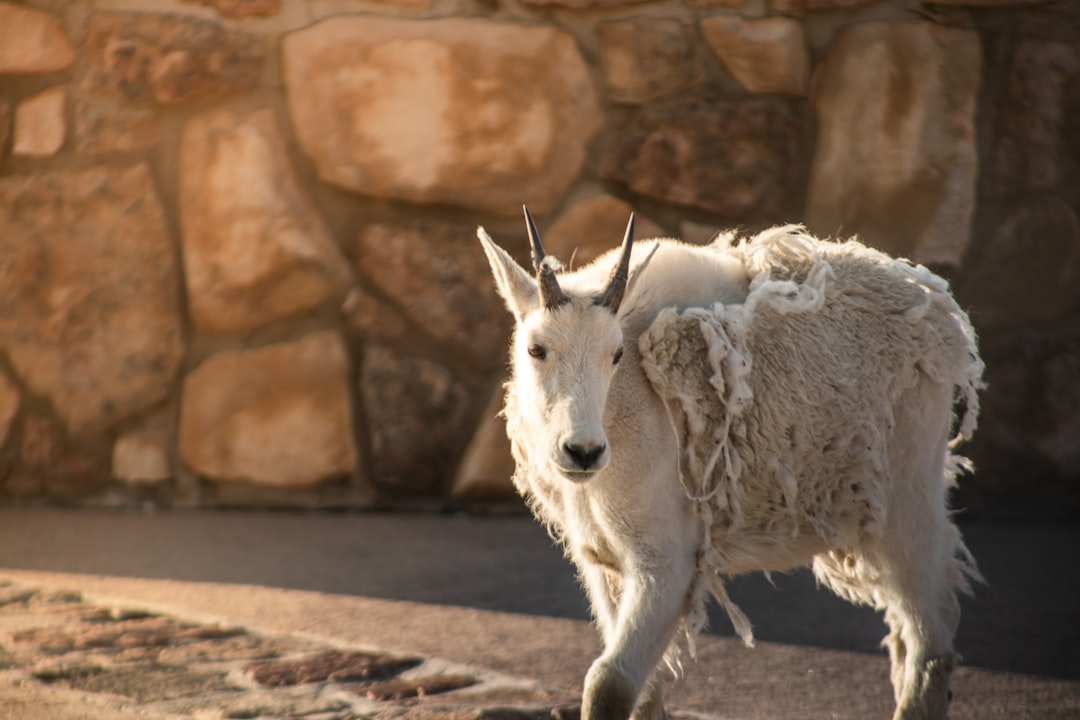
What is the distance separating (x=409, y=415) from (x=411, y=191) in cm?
96

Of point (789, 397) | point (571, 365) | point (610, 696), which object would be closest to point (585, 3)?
point (789, 397)

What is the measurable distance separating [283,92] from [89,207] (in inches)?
37.7

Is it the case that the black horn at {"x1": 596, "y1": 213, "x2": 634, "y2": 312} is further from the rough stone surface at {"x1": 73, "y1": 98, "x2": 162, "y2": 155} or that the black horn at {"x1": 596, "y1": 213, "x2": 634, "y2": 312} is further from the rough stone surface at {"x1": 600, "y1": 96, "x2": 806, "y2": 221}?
the rough stone surface at {"x1": 73, "y1": 98, "x2": 162, "y2": 155}

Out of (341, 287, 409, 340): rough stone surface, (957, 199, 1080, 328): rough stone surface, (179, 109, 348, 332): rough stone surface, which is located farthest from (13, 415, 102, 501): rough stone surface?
(957, 199, 1080, 328): rough stone surface

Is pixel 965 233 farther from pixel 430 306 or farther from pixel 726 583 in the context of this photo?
pixel 430 306

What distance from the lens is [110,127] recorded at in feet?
16.6

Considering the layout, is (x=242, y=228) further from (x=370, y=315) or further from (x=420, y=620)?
(x=420, y=620)

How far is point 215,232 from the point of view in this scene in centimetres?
509

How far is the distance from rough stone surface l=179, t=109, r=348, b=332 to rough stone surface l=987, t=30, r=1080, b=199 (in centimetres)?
295

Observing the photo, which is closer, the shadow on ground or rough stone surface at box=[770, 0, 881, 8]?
the shadow on ground

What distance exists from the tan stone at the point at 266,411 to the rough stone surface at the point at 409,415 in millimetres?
154

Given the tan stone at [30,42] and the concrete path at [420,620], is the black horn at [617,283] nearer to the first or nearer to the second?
the concrete path at [420,620]

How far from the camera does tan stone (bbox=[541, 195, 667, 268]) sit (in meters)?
5.11

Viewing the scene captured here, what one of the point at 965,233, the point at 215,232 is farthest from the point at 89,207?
the point at 965,233
